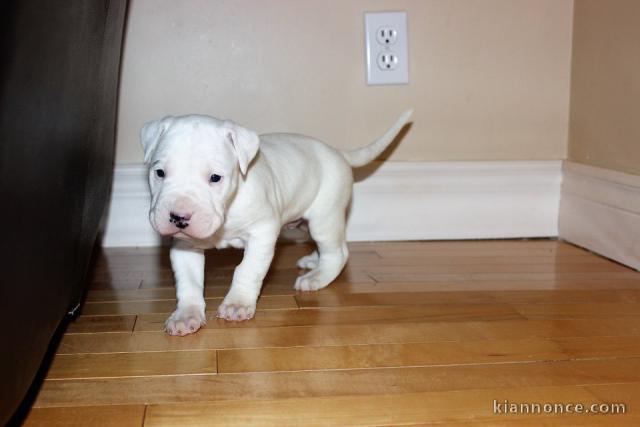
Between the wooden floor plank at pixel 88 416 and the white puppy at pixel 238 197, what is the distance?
40 cm

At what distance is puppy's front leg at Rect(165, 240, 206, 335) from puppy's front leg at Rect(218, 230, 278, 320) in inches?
2.8

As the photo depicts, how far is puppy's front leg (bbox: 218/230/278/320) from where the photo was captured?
170 cm

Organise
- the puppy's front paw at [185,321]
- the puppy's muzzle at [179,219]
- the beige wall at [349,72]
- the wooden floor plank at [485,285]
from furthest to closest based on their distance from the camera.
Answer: the beige wall at [349,72] < the wooden floor plank at [485,285] < the puppy's front paw at [185,321] < the puppy's muzzle at [179,219]

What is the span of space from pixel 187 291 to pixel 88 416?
0.58 metres

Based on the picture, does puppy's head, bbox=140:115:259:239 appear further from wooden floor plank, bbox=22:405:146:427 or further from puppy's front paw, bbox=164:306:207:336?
wooden floor plank, bbox=22:405:146:427

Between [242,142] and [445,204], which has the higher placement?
[242,142]

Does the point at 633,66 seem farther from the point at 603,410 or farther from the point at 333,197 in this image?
the point at 603,410

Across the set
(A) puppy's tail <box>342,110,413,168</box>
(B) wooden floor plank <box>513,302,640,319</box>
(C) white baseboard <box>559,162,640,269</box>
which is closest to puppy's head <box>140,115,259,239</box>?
Result: (A) puppy's tail <box>342,110,413,168</box>

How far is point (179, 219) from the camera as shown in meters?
1.42

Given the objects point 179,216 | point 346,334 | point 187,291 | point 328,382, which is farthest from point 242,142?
point 328,382

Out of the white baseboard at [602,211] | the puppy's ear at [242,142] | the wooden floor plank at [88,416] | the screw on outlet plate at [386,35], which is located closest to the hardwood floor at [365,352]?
the wooden floor plank at [88,416]

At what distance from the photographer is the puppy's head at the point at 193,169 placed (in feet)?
4.70

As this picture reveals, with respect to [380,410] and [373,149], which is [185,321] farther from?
[373,149]

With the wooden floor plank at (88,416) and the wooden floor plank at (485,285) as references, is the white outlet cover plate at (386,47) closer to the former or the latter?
the wooden floor plank at (485,285)
